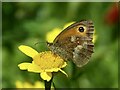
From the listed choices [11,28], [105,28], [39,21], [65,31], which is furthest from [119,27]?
[65,31]

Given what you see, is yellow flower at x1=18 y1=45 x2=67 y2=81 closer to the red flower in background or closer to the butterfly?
the butterfly

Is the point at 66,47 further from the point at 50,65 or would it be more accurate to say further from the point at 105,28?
the point at 105,28

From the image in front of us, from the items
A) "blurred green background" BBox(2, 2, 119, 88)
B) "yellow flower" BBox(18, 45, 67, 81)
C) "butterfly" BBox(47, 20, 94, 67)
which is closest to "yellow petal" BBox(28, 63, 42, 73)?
"yellow flower" BBox(18, 45, 67, 81)

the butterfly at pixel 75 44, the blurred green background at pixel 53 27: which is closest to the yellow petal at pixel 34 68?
the butterfly at pixel 75 44

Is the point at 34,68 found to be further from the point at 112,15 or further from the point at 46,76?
the point at 112,15

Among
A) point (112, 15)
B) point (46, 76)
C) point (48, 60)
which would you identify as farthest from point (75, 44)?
point (112, 15)

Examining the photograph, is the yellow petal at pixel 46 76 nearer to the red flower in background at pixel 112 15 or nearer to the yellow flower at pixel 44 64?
the yellow flower at pixel 44 64
